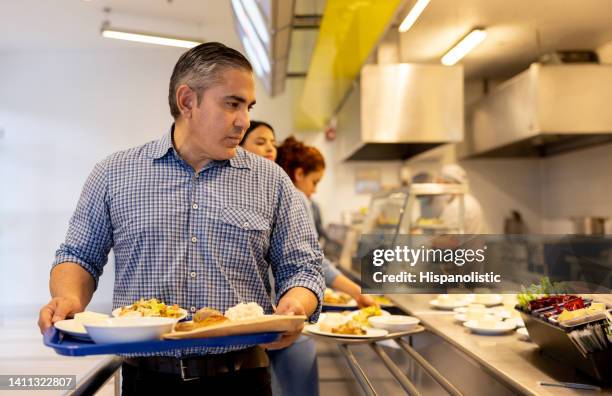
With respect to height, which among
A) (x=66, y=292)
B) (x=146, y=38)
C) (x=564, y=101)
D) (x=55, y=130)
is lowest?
(x=66, y=292)

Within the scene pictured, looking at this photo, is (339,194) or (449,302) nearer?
(449,302)

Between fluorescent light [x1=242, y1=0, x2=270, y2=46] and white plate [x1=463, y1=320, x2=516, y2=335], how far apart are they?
158 centimetres

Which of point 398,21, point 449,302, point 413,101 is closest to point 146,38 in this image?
point 398,21

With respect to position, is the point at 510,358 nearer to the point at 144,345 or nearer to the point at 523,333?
the point at 523,333

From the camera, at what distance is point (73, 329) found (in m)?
1.13

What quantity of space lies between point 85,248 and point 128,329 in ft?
1.49

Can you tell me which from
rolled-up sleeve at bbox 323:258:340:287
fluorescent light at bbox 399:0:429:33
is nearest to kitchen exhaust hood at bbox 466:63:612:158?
fluorescent light at bbox 399:0:429:33

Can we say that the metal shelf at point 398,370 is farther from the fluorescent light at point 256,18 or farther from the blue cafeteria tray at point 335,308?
the fluorescent light at point 256,18

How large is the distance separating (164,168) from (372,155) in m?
4.86

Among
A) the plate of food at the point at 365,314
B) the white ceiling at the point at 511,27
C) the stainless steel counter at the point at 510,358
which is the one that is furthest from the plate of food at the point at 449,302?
the white ceiling at the point at 511,27

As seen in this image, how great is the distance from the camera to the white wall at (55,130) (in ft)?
12.8

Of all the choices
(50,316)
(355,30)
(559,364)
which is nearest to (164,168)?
(50,316)

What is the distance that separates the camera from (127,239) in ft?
4.75

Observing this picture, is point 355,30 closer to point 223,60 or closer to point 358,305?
point 358,305
